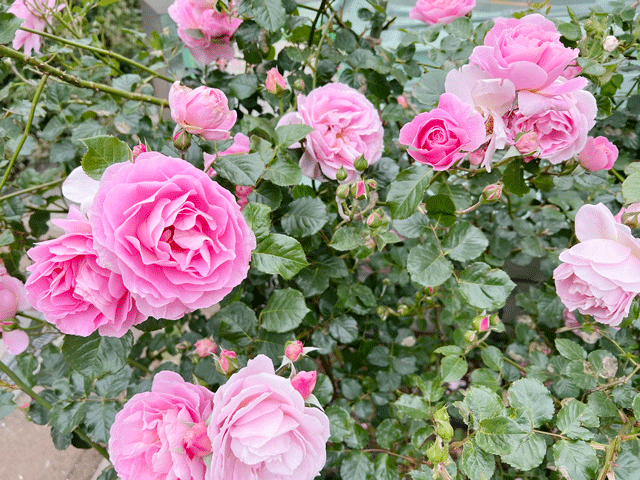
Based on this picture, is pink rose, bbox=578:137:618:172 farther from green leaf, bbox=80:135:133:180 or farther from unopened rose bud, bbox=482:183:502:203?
green leaf, bbox=80:135:133:180

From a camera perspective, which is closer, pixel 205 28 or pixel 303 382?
pixel 303 382

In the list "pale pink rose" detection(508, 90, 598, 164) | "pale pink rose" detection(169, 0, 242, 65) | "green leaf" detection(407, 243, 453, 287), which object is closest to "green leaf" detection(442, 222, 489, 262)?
"green leaf" detection(407, 243, 453, 287)

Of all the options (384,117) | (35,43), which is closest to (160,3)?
(35,43)

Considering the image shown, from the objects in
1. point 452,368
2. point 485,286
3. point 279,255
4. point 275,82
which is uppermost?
point 275,82

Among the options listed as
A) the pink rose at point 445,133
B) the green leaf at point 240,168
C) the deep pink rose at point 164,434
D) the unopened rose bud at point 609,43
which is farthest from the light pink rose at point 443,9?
the deep pink rose at point 164,434

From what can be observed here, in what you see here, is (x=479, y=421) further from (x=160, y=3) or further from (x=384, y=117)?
(x=160, y=3)

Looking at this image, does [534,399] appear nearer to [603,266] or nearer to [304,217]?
[603,266]

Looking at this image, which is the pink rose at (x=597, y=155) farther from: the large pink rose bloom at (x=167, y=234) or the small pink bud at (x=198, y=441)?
the small pink bud at (x=198, y=441)

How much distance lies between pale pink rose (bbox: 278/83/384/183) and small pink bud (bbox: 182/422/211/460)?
36 centimetres

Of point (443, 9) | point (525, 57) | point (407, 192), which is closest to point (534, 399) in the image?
point (407, 192)

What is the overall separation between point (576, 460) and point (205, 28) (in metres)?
0.82

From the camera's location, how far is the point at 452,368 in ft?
1.97

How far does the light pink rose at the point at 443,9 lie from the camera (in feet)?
2.51

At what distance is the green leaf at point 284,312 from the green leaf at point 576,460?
342mm
